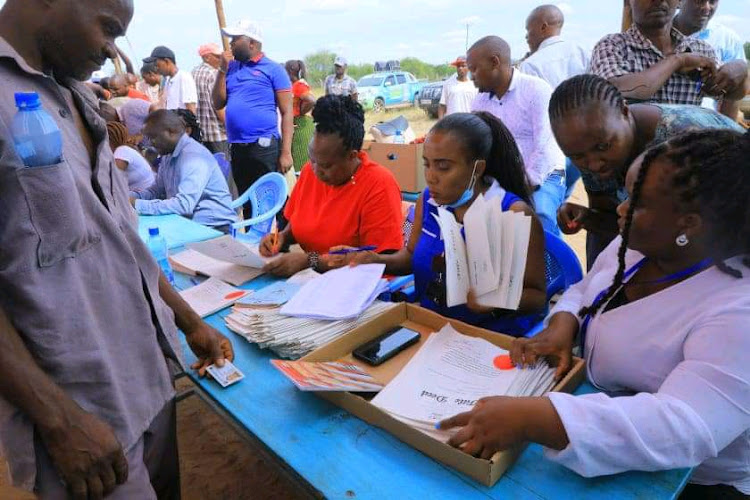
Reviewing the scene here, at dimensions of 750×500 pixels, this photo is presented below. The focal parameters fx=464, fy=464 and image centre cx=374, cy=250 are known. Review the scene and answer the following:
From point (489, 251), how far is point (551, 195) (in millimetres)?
2424

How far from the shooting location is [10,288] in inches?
35.1

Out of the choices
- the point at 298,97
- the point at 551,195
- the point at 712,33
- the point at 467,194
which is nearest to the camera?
the point at 467,194

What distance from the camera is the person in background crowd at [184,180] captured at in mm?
3281

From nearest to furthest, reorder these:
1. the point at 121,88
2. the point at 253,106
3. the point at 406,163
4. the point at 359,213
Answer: the point at 359,213 < the point at 253,106 < the point at 406,163 < the point at 121,88

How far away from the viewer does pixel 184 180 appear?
3.34 m

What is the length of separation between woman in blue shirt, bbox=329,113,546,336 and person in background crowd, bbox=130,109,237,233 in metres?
2.11

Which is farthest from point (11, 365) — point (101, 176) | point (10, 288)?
point (101, 176)

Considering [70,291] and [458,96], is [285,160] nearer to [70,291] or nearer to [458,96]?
[458,96]

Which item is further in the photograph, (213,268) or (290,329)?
(213,268)

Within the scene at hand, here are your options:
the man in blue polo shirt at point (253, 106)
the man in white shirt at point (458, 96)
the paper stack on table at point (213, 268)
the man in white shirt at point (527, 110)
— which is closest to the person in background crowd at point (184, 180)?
the man in blue polo shirt at point (253, 106)

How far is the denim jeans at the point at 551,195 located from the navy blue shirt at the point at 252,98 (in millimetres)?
2641

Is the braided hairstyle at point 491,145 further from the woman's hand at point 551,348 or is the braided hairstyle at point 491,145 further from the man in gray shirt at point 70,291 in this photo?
the man in gray shirt at point 70,291

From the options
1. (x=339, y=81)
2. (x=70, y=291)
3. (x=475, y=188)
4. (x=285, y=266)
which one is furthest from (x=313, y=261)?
(x=339, y=81)

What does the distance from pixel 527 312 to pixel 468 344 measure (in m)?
0.47
